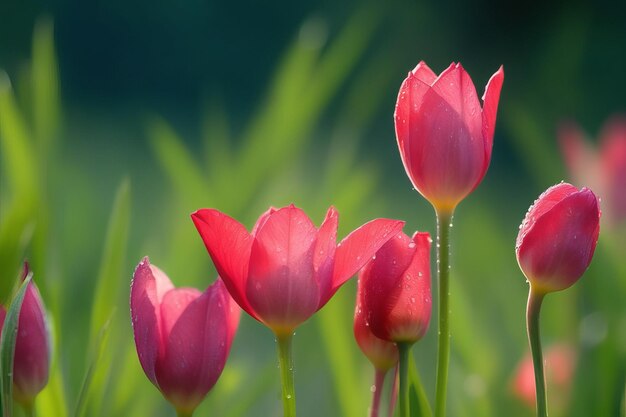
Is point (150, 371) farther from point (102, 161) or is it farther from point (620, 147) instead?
point (102, 161)

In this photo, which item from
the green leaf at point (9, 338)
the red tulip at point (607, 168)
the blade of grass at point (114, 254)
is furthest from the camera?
the red tulip at point (607, 168)

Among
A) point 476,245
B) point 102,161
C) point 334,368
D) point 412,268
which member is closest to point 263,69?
point 102,161

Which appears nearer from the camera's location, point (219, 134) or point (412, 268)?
point (412, 268)

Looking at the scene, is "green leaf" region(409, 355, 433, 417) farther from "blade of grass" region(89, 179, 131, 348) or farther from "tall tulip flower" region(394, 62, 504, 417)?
"blade of grass" region(89, 179, 131, 348)

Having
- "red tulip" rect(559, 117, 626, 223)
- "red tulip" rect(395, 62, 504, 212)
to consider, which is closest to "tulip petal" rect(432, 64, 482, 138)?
"red tulip" rect(395, 62, 504, 212)

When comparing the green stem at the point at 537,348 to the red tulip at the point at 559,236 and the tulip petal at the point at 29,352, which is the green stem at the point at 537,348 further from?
the tulip petal at the point at 29,352

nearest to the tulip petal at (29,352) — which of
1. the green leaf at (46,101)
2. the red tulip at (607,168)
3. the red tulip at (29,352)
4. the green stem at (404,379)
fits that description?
the red tulip at (29,352)
